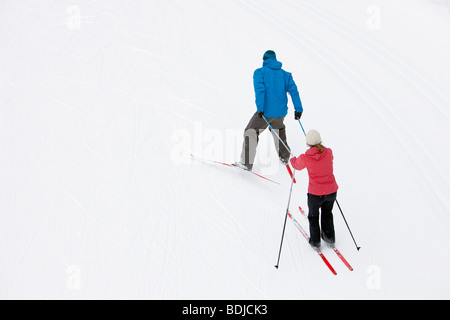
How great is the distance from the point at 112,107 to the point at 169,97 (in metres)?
0.90

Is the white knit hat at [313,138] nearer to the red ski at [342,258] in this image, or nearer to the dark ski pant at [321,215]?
the dark ski pant at [321,215]

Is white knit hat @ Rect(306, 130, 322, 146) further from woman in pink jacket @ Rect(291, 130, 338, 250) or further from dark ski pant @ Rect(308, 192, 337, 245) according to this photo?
dark ski pant @ Rect(308, 192, 337, 245)

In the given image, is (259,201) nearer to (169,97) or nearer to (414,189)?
(414,189)

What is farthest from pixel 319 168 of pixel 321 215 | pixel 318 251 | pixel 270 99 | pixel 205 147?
pixel 205 147

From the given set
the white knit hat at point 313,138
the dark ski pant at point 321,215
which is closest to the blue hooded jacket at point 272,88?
the white knit hat at point 313,138

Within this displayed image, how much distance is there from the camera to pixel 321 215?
3.77 m

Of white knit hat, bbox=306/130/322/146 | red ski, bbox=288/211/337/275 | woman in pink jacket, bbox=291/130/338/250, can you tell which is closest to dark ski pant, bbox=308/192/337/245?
woman in pink jacket, bbox=291/130/338/250

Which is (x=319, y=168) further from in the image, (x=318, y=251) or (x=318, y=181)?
(x=318, y=251)

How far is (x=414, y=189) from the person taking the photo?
461cm

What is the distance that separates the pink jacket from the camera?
338 centimetres

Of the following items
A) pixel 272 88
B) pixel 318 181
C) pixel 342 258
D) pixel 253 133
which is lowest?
pixel 342 258

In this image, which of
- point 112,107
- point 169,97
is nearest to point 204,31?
point 169,97

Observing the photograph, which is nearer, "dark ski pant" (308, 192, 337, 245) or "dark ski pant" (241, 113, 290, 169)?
"dark ski pant" (308, 192, 337, 245)

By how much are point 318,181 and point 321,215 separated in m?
0.47
